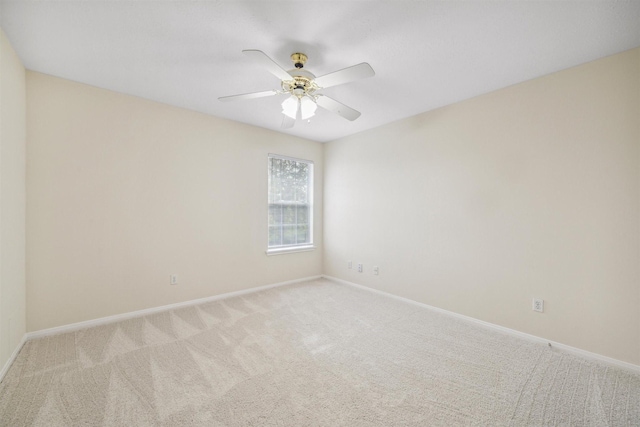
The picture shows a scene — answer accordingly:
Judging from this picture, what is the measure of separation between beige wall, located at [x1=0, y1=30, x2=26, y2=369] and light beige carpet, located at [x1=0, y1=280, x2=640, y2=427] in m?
0.35

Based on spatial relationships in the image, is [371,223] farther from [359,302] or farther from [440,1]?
[440,1]

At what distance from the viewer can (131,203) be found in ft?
9.70

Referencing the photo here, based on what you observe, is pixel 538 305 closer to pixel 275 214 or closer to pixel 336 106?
pixel 336 106

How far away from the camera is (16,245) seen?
2.21m

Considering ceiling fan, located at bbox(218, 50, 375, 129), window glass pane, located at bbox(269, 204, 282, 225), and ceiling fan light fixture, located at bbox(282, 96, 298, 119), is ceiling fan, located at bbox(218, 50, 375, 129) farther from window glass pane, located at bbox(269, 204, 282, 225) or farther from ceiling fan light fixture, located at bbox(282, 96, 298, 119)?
window glass pane, located at bbox(269, 204, 282, 225)

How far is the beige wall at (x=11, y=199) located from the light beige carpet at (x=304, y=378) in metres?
0.35

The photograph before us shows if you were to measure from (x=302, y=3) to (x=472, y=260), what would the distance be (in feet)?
9.67

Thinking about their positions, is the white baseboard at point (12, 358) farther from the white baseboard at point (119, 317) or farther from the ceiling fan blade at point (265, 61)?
the ceiling fan blade at point (265, 61)

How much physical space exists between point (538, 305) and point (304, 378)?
232 centimetres

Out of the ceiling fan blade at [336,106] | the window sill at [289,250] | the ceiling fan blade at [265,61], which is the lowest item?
the window sill at [289,250]

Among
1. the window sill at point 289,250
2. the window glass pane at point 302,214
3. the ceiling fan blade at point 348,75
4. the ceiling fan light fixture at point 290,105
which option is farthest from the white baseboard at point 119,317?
the ceiling fan blade at point 348,75

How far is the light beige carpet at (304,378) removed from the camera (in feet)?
5.18

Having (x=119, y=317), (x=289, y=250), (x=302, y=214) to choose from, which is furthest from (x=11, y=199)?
(x=302, y=214)

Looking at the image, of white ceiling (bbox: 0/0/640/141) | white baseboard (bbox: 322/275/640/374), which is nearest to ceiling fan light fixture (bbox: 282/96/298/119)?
white ceiling (bbox: 0/0/640/141)
